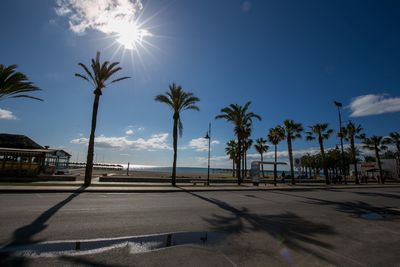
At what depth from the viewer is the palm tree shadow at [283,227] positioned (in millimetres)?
6094

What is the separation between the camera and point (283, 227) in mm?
7898

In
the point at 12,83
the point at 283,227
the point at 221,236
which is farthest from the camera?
the point at 12,83

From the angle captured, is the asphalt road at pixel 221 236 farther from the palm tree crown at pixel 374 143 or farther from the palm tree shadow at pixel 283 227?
the palm tree crown at pixel 374 143

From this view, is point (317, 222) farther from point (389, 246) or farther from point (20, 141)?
point (20, 141)

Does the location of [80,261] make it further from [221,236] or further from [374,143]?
[374,143]

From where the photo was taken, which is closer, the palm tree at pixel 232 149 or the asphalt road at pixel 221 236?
the asphalt road at pixel 221 236

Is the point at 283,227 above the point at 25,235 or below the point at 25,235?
below

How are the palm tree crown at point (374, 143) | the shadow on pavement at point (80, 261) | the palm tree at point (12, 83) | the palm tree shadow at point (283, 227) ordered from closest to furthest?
the shadow on pavement at point (80, 261) < the palm tree shadow at point (283, 227) < the palm tree at point (12, 83) < the palm tree crown at point (374, 143)

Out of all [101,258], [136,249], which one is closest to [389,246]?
[136,249]

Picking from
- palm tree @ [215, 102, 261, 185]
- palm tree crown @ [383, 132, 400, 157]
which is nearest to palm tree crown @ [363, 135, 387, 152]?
palm tree crown @ [383, 132, 400, 157]

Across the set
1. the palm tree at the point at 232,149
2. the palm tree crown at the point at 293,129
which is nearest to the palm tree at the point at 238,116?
the palm tree crown at the point at 293,129

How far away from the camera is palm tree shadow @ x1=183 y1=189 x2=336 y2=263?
6.09 m

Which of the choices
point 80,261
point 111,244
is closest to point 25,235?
point 111,244

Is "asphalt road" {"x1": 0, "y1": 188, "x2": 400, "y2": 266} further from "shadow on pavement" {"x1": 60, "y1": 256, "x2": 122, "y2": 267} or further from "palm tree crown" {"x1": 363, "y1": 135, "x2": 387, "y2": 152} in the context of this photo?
"palm tree crown" {"x1": 363, "y1": 135, "x2": 387, "y2": 152}
